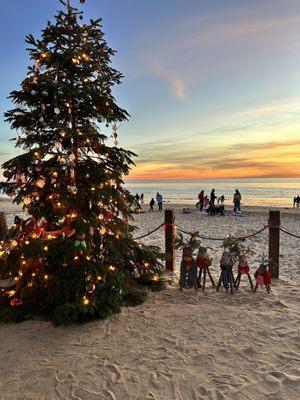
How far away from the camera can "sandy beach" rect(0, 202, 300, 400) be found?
3646 mm

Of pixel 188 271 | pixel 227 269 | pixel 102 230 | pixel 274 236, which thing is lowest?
pixel 188 271

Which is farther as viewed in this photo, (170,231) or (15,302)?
(170,231)

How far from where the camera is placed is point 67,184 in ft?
19.4

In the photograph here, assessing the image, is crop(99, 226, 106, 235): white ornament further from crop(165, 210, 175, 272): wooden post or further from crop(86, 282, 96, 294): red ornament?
crop(165, 210, 175, 272): wooden post

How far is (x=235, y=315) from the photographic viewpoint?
18.6ft

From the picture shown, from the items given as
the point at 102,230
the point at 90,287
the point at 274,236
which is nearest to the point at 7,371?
the point at 90,287

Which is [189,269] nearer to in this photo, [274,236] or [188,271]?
[188,271]

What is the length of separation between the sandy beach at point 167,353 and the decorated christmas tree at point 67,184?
1.99ft

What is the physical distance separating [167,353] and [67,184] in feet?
11.4

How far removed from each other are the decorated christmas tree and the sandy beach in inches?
23.9

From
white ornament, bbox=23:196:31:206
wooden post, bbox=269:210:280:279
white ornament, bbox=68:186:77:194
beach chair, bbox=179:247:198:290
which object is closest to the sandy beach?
beach chair, bbox=179:247:198:290

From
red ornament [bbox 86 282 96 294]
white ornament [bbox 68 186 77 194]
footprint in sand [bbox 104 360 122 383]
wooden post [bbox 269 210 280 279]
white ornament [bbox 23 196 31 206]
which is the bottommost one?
footprint in sand [bbox 104 360 122 383]

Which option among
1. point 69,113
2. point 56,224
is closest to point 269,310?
point 56,224

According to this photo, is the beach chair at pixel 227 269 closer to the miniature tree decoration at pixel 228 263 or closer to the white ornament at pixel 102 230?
the miniature tree decoration at pixel 228 263
